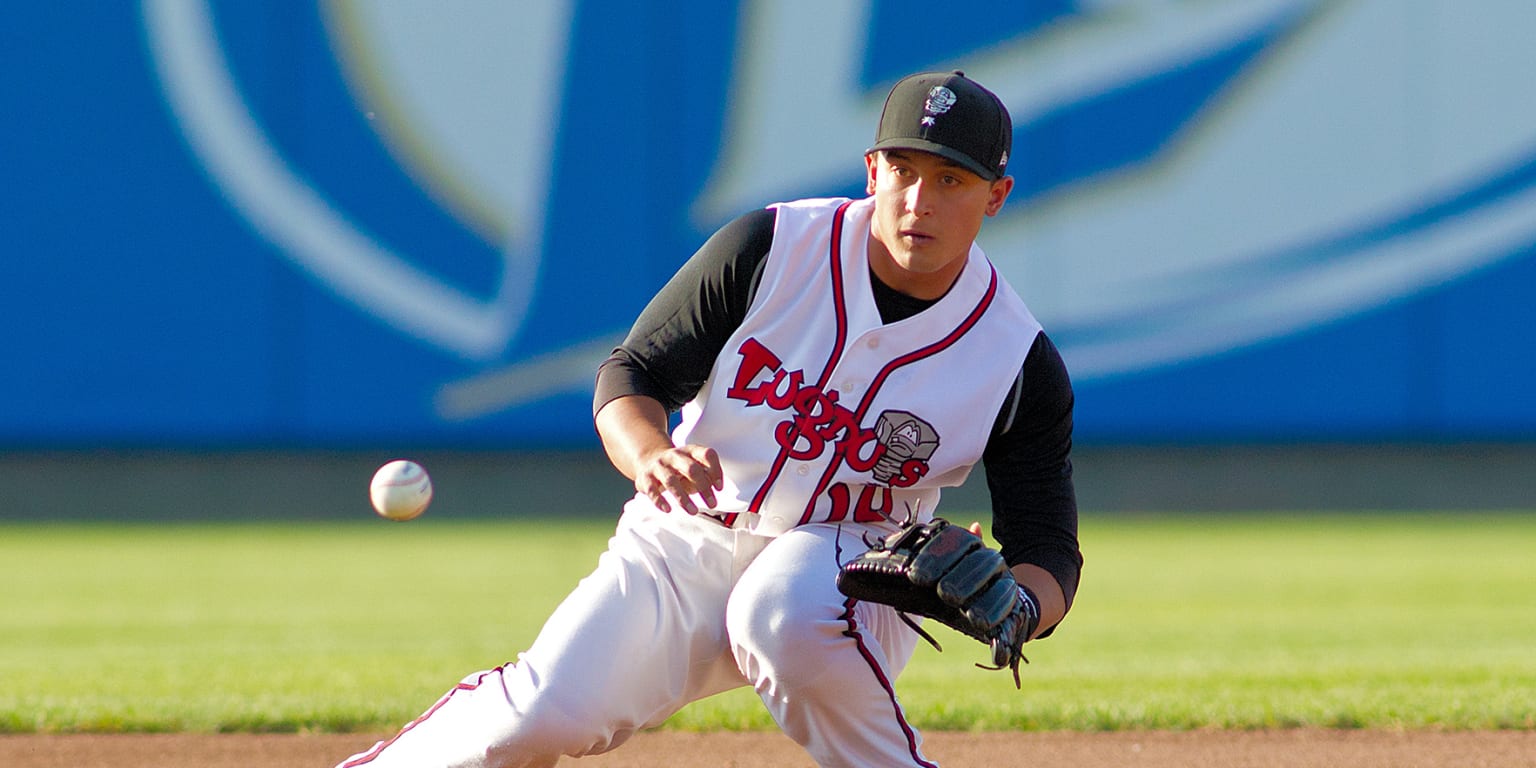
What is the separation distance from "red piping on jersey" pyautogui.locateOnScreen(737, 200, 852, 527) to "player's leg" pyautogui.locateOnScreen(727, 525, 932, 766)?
0.12 metres

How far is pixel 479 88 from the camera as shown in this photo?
14602 mm

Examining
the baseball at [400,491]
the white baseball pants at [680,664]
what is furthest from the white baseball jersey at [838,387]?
the baseball at [400,491]

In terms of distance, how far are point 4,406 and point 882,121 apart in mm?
12889

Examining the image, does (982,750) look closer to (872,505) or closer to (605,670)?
(872,505)

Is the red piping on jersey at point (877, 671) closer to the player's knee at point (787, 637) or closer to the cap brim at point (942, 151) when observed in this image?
the player's knee at point (787, 637)

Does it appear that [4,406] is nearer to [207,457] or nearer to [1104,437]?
[207,457]

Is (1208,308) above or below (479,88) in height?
below

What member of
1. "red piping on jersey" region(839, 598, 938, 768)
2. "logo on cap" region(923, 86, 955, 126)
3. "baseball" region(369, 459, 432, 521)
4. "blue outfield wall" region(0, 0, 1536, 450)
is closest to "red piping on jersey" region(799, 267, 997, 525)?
"red piping on jersey" region(839, 598, 938, 768)

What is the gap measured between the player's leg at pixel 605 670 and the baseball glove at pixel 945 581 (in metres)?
0.30

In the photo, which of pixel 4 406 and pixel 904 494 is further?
pixel 4 406

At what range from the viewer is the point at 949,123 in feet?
10.5

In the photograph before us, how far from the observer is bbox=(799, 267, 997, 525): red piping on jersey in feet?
11.0

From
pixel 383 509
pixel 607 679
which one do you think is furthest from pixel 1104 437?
pixel 607 679

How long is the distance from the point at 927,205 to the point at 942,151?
0.38 ft
